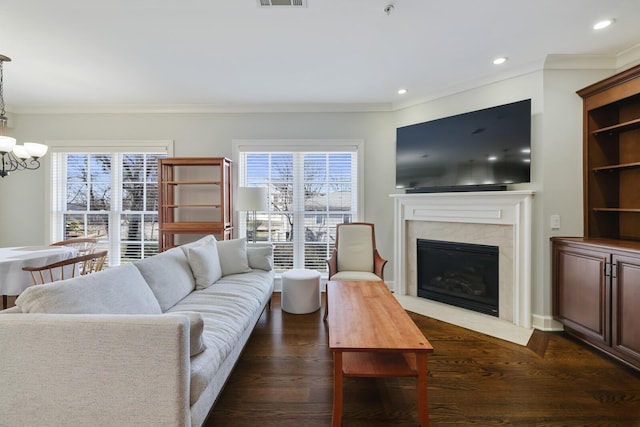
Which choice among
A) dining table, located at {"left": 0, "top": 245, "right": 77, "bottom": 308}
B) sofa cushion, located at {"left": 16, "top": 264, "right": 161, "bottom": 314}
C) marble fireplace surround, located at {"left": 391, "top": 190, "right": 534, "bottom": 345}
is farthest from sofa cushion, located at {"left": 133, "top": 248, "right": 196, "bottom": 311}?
marble fireplace surround, located at {"left": 391, "top": 190, "right": 534, "bottom": 345}

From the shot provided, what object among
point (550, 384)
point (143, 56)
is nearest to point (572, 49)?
point (550, 384)

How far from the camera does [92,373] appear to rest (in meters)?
1.17

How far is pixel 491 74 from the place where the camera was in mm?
2928

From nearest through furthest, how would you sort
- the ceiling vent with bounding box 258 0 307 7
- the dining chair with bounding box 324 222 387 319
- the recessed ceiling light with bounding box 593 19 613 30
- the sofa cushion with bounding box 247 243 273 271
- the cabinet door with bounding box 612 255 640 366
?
the ceiling vent with bounding box 258 0 307 7 < the cabinet door with bounding box 612 255 640 366 < the recessed ceiling light with bounding box 593 19 613 30 < the sofa cushion with bounding box 247 243 273 271 < the dining chair with bounding box 324 222 387 319

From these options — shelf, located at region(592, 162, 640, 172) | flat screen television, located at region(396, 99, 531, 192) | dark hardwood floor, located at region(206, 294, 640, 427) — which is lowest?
dark hardwood floor, located at region(206, 294, 640, 427)

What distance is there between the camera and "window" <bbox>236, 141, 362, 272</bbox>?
3855 mm

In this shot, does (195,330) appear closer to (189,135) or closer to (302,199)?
(302,199)

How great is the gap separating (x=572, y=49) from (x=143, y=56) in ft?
12.9

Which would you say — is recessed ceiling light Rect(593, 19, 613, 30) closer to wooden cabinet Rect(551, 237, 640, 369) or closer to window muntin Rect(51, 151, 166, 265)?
wooden cabinet Rect(551, 237, 640, 369)

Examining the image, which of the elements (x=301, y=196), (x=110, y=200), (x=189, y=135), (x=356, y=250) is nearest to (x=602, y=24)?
(x=356, y=250)

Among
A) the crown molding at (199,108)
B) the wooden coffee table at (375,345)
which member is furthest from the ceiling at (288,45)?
the wooden coffee table at (375,345)

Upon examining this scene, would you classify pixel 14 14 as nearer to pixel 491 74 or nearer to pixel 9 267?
pixel 9 267

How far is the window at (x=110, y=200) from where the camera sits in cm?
389

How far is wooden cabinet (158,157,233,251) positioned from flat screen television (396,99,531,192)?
2.30 m
